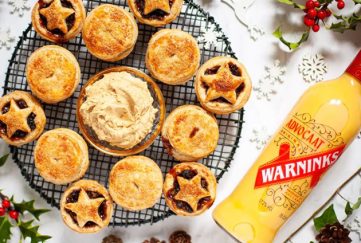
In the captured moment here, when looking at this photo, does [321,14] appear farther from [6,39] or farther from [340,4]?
[6,39]

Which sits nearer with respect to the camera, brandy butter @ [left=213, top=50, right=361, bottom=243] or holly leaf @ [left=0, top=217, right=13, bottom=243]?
brandy butter @ [left=213, top=50, right=361, bottom=243]

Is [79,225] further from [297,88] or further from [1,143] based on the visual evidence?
[297,88]

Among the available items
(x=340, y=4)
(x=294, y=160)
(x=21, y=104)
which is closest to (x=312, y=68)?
(x=340, y=4)

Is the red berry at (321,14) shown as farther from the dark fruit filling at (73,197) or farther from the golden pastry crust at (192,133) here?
the dark fruit filling at (73,197)

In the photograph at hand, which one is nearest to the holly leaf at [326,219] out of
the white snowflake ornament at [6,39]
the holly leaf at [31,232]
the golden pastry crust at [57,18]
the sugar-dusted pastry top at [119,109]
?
the sugar-dusted pastry top at [119,109]

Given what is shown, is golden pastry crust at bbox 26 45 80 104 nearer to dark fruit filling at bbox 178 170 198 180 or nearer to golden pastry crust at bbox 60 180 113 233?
golden pastry crust at bbox 60 180 113 233

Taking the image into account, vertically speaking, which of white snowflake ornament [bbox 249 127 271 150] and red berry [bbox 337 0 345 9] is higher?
red berry [bbox 337 0 345 9]

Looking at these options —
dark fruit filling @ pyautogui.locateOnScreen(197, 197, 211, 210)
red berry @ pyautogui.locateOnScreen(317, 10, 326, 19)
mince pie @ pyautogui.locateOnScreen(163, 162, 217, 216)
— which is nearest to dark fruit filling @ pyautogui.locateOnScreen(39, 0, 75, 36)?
mince pie @ pyautogui.locateOnScreen(163, 162, 217, 216)
